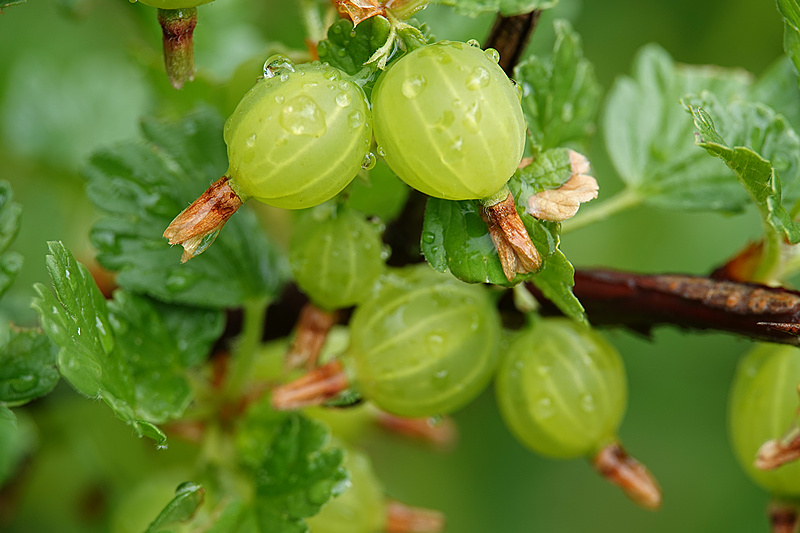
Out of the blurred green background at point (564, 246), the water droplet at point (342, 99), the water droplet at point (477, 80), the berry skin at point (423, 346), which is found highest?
the water droplet at point (477, 80)

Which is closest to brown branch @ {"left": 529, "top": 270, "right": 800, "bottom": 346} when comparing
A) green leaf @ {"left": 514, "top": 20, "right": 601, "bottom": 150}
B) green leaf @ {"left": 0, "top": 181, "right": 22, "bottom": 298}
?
green leaf @ {"left": 514, "top": 20, "right": 601, "bottom": 150}

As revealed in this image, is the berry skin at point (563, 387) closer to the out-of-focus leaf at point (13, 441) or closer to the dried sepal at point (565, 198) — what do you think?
the dried sepal at point (565, 198)

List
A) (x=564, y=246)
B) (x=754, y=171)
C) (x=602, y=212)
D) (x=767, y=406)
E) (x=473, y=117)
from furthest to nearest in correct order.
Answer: (x=564, y=246) → (x=602, y=212) → (x=767, y=406) → (x=754, y=171) → (x=473, y=117)

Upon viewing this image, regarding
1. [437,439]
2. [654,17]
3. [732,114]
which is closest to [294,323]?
[437,439]

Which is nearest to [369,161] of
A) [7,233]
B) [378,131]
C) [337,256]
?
[378,131]

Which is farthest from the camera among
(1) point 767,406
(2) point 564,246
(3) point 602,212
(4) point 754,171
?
(2) point 564,246

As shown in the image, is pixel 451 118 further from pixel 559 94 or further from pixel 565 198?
pixel 559 94

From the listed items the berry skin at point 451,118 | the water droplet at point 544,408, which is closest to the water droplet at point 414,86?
the berry skin at point 451,118
